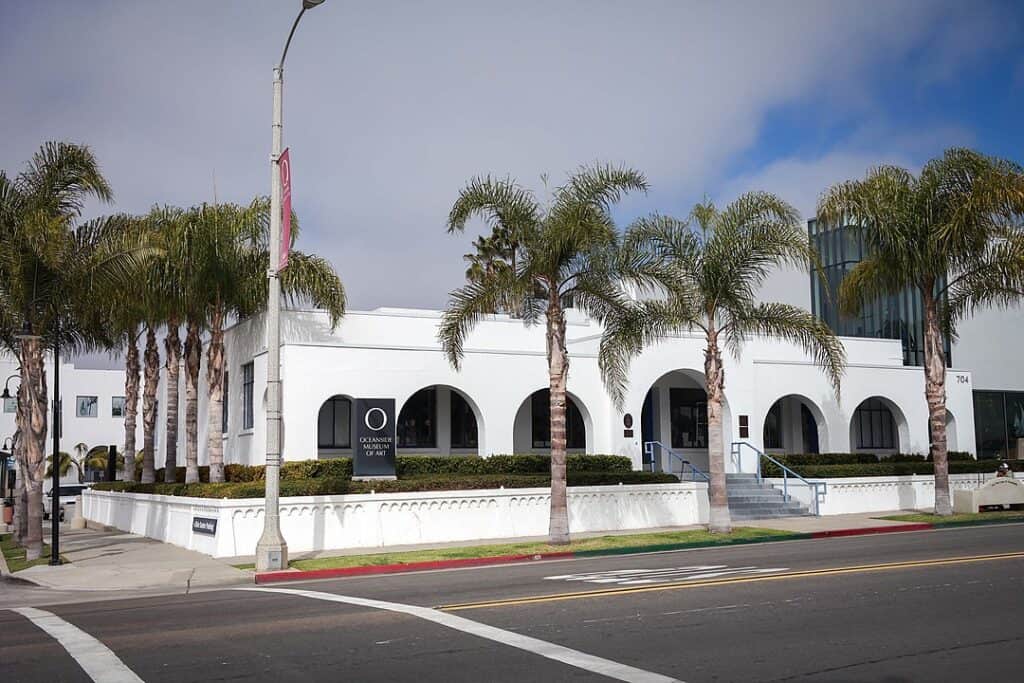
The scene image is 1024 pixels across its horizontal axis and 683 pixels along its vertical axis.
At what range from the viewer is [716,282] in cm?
2220

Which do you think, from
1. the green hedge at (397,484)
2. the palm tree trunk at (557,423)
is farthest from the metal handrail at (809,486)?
the palm tree trunk at (557,423)

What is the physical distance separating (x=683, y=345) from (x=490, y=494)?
972 cm

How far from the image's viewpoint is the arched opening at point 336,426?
28.0m

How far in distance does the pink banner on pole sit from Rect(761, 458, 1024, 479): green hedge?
1636 cm

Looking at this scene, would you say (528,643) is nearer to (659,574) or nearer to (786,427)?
(659,574)

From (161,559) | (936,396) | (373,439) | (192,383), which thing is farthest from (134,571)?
(936,396)

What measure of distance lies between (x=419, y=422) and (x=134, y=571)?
1230cm

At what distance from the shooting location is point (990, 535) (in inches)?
790

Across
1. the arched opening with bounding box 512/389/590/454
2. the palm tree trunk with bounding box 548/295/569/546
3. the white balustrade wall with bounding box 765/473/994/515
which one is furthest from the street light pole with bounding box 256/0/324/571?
the white balustrade wall with bounding box 765/473/994/515

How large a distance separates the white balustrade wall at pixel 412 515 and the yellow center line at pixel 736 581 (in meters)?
9.15

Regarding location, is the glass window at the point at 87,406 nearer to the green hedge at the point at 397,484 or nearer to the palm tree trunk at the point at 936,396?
the green hedge at the point at 397,484

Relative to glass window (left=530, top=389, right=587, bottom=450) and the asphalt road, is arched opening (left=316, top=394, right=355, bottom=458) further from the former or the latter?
the asphalt road

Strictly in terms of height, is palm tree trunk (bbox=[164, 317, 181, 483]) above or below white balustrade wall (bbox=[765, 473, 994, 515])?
above

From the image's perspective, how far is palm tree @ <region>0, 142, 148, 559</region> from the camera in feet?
65.6
